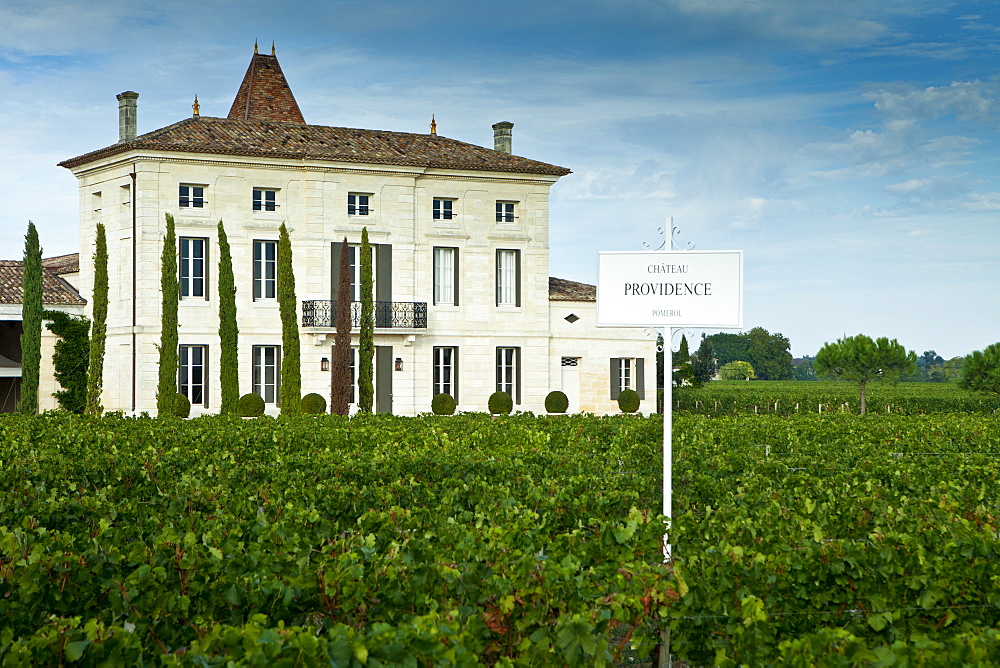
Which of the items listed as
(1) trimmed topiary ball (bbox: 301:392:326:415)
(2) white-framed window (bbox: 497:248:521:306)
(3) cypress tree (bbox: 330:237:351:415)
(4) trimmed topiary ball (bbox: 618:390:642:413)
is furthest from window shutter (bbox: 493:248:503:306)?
(1) trimmed topiary ball (bbox: 301:392:326:415)

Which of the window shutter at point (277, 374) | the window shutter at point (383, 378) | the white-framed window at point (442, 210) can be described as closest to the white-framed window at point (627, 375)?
the white-framed window at point (442, 210)

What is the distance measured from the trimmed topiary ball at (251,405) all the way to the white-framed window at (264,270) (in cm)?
382

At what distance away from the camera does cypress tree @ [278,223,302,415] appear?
112ft

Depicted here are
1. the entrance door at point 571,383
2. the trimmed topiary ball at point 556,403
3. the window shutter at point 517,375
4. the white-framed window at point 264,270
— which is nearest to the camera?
the white-framed window at point 264,270

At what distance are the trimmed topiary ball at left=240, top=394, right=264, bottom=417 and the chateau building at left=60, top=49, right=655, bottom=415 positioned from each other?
1.47 meters

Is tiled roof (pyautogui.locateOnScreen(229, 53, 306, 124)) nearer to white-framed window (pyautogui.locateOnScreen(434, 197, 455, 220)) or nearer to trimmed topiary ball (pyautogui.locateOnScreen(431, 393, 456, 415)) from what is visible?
white-framed window (pyautogui.locateOnScreen(434, 197, 455, 220))

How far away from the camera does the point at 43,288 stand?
36750 millimetres

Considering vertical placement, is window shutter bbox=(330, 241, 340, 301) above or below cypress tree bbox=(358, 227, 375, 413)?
above

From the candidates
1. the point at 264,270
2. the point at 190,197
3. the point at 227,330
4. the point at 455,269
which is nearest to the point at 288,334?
the point at 227,330

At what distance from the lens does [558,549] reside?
7.09m

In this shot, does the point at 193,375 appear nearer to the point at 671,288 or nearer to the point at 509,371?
the point at 509,371

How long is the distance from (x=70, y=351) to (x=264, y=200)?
828 centimetres

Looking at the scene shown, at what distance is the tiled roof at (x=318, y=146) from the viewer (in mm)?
35781

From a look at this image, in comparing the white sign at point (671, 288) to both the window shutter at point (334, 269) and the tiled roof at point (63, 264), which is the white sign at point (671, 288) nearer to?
the window shutter at point (334, 269)
